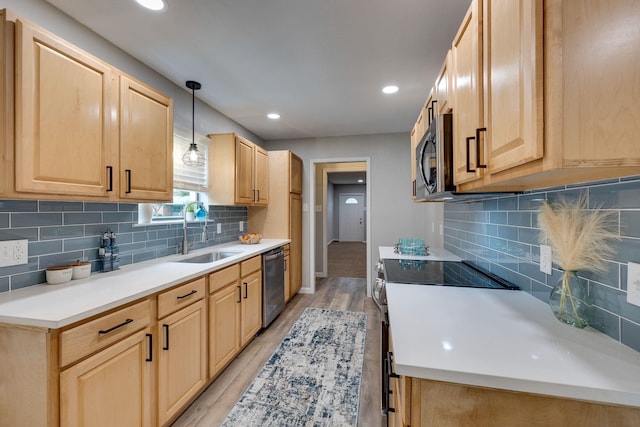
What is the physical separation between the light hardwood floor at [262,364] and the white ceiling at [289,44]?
239cm

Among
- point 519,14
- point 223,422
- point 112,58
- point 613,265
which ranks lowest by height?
point 223,422

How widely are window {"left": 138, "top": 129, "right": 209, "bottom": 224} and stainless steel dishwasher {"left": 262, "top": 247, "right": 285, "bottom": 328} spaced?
917 mm

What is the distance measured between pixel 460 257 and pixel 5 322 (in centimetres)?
269

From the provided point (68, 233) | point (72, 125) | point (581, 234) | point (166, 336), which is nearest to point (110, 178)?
point (72, 125)

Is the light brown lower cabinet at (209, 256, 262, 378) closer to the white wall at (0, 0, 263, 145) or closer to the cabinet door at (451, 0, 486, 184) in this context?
the white wall at (0, 0, 263, 145)

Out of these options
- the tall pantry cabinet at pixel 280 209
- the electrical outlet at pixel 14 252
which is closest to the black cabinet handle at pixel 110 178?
the electrical outlet at pixel 14 252

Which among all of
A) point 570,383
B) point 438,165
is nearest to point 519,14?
point 438,165

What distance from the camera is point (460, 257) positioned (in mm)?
2311

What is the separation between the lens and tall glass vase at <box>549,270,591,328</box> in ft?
3.00

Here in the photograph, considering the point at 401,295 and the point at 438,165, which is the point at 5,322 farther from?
the point at 438,165

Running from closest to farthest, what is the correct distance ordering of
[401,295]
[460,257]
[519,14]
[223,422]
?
[519,14], [401,295], [223,422], [460,257]

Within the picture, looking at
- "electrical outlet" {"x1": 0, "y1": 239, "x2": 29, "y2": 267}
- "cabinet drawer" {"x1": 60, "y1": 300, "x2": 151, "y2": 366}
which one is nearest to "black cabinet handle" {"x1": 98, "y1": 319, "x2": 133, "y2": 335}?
"cabinet drawer" {"x1": 60, "y1": 300, "x2": 151, "y2": 366}

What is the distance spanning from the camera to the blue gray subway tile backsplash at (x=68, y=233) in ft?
4.38

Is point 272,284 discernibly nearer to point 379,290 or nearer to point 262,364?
point 262,364
